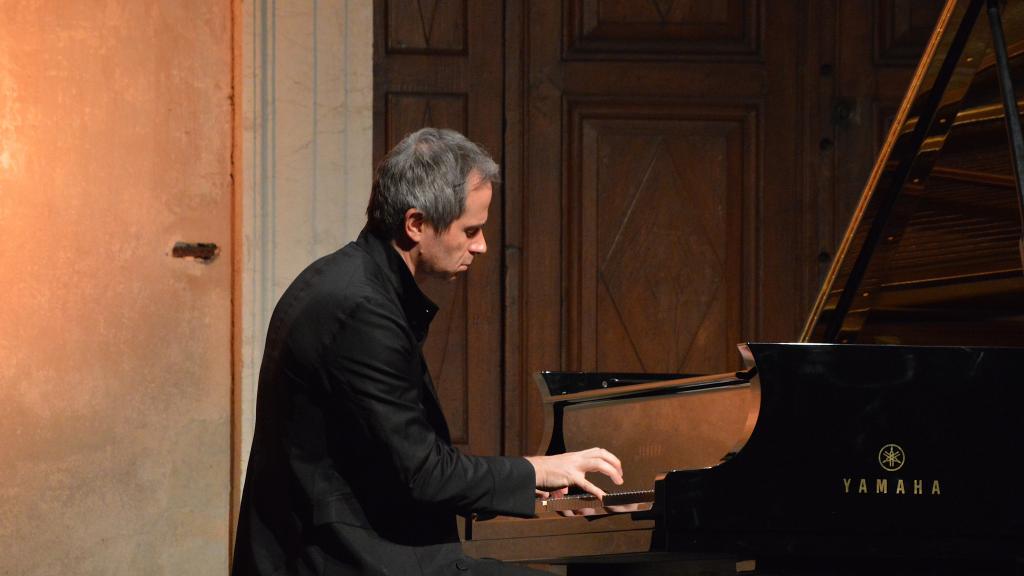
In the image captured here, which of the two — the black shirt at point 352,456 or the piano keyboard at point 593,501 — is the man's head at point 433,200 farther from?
the piano keyboard at point 593,501

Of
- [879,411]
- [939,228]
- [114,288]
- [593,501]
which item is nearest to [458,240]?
[593,501]

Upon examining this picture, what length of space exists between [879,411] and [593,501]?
1.63 ft

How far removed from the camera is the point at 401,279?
89.0 inches

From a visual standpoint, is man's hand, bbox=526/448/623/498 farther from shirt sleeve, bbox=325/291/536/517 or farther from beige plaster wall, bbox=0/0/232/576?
beige plaster wall, bbox=0/0/232/576

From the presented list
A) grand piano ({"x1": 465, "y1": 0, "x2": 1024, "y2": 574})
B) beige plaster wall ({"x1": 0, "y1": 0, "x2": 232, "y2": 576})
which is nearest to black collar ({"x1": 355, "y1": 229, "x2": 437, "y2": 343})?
grand piano ({"x1": 465, "y1": 0, "x2": 1024, "y2": 574})

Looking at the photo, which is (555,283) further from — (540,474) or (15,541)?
(540,474)

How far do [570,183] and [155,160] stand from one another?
48.8 inches

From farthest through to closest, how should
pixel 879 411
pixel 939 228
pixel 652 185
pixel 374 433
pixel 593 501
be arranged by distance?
pixel 652 185 < pixel 939 228 < pixel 593 501 < pixel 879 411 < pixel 374 433

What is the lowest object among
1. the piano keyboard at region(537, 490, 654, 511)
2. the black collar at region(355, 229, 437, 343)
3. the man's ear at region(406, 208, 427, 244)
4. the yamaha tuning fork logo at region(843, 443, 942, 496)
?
the piano keyboard at region(537, 490, 654, 511)

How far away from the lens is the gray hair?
225 cm

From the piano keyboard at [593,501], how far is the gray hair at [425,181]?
517mm

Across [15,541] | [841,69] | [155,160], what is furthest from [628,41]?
[15,541]

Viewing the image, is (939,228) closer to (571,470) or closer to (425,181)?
(571,470)

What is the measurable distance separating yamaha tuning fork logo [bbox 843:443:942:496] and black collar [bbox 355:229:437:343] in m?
0.71
